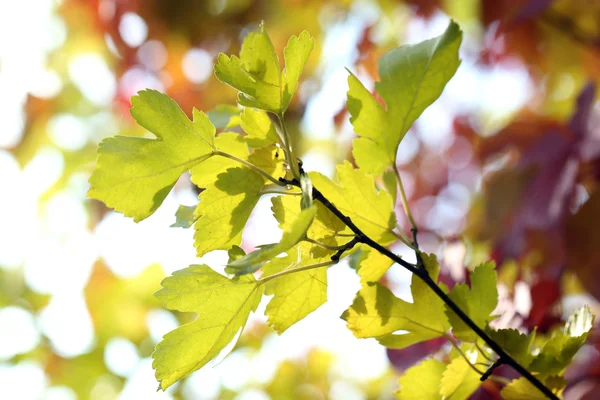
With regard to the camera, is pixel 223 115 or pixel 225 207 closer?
pixel 225 207

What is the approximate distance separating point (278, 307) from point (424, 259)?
0.10m

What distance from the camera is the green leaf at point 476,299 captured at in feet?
1.15

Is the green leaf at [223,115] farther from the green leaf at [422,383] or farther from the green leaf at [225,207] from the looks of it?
the green leaf at [422,383]

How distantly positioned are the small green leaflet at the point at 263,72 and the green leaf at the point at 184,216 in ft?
0.29

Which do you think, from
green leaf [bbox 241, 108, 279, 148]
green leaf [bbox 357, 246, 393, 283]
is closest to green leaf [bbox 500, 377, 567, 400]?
green leaf [bbox 357, 246, 393, 283]

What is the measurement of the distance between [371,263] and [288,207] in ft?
0.22

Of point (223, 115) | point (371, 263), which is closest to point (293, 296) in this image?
point (371, 263)

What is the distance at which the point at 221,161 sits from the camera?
34 centimetres

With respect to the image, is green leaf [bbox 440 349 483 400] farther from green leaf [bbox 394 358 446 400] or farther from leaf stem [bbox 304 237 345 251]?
leaf stem [bbox 304 237 345 251]

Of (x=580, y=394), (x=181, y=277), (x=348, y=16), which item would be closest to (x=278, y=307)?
(x=181, y=277)

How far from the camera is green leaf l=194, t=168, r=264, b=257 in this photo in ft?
1.06

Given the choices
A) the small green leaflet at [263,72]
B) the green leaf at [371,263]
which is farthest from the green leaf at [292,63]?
the green leaf at [371,263]

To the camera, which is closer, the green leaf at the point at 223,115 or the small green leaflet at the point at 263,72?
the small green leaflet at the point at 263,72

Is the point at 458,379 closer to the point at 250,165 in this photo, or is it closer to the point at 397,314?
the point at 397,314
